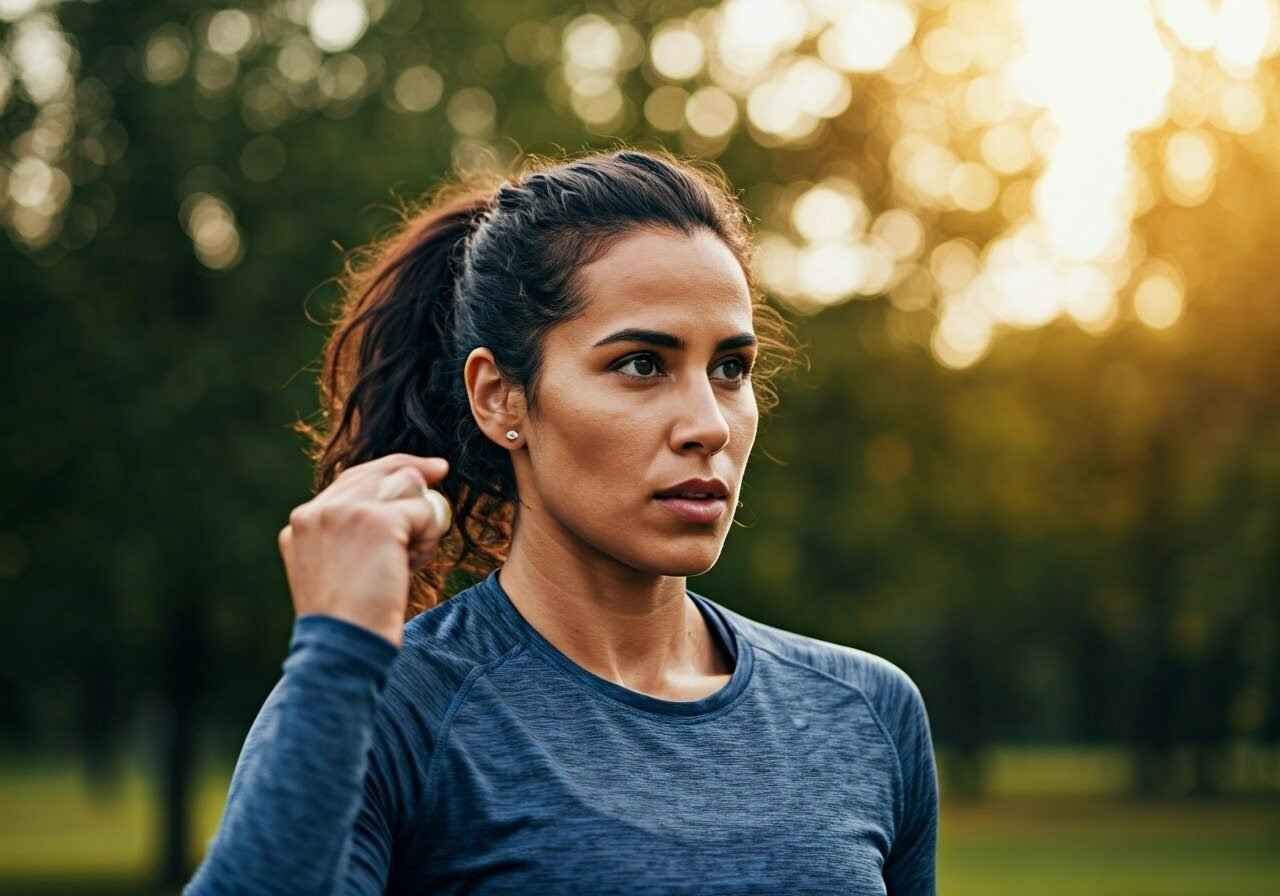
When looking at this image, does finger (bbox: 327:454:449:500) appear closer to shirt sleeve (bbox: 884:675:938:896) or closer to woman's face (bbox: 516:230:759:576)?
woman's face (bbox: 516:230:759:576)

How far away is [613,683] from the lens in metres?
2.73

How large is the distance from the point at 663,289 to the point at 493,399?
0.40 m

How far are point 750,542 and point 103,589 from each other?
7010 mm

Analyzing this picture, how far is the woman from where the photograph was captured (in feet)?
7.54

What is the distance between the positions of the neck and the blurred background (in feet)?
30.8

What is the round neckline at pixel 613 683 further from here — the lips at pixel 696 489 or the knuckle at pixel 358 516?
the knuckle at pixel 358 516

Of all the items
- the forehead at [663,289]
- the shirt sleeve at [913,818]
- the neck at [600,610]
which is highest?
the forehead at [663,289]

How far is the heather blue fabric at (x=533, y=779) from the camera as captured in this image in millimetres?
2191

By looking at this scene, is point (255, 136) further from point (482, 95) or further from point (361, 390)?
point (361, 390)

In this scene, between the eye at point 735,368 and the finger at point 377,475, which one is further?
the eye at point 735,368

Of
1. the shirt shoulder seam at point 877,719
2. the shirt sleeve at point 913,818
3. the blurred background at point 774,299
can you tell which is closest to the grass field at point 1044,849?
the blurred background at point 774,299

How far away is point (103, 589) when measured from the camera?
16531mm

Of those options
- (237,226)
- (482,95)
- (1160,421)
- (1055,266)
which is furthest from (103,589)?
(1160,421)

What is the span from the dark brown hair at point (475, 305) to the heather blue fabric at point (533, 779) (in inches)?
15.6
